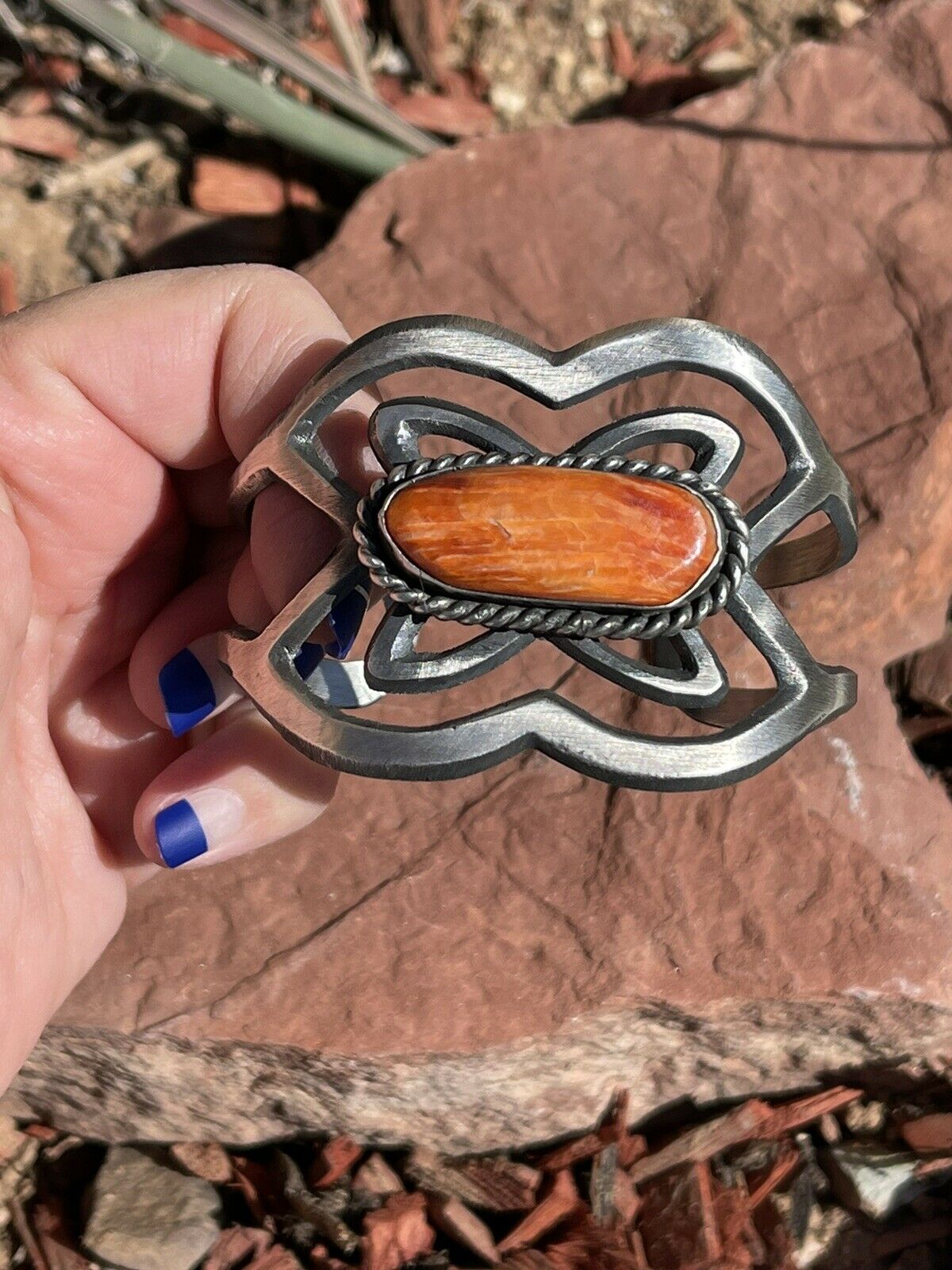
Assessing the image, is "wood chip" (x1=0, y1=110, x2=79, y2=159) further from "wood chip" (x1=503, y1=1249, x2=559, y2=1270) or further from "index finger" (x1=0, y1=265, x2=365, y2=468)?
"wood chip" (x1=503, y1=1249, x2=559, y2=1270)

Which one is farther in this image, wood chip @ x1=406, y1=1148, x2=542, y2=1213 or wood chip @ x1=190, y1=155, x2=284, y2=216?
wood chip @ x1=190, y1=155, x2=284, y2=216

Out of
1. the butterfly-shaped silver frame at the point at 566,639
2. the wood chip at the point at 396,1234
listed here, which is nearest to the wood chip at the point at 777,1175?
the wood chip at the point at 396,1234

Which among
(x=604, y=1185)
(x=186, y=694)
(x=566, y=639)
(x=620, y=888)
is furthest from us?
(x=604, y=1185)

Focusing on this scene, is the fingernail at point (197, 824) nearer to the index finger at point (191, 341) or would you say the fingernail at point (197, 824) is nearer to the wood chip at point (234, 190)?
the index finger at point (191, 341)

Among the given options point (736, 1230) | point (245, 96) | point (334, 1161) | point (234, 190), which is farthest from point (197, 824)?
point (234, 190)

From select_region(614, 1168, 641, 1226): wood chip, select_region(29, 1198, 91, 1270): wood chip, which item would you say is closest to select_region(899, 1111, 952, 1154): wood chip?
select_region(614, 1168, 641, 1226): wood chip

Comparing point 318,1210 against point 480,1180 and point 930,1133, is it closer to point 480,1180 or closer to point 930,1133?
point 480,1180
